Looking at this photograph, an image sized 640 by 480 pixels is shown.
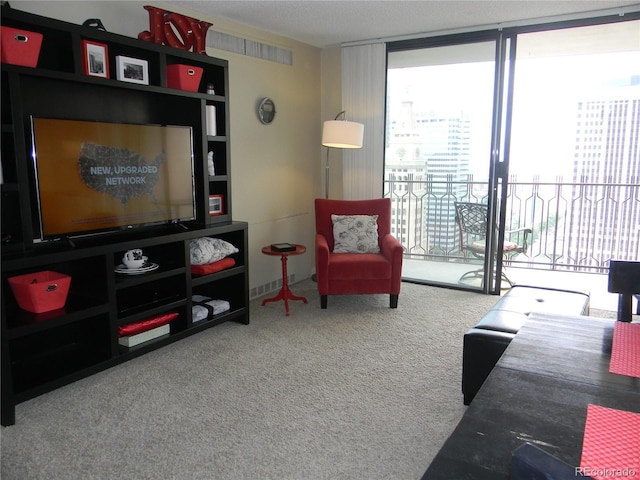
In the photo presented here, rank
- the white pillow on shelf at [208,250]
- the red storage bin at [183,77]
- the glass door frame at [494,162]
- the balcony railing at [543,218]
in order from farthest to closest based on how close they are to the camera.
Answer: the balcony railing at [543,218] → the glass door frame at [494,162] → the white pillow on shelf at [208,250] → the red storage bin at [183,77]

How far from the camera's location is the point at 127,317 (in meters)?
2.92

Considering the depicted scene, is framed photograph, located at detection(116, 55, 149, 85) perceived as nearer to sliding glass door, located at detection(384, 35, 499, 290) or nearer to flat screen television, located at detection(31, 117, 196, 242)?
flat screen television, located at detection(31, 117, 196, 242)

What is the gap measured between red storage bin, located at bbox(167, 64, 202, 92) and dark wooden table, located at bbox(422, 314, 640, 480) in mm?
2665

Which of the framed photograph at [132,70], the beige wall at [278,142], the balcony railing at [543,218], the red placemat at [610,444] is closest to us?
the red placemat at [610,444]

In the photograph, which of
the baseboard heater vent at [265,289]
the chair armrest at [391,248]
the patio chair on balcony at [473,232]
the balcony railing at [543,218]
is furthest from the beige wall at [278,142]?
the patio chair on balcony at [473,232]

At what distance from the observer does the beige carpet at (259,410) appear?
2.04 meters

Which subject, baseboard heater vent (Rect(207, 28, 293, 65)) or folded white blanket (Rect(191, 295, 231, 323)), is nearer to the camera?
folded white blanket (Rect(191, 295, 231, 323))

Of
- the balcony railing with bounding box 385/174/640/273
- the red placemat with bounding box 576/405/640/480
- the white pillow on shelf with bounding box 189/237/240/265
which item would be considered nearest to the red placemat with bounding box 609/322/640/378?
the red placemat with bounding box 576/405/640/480

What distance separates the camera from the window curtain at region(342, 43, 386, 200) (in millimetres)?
4859

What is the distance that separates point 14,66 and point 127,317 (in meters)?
1.45

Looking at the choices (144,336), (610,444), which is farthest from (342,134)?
(610,444)

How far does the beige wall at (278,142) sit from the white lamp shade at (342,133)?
54cm

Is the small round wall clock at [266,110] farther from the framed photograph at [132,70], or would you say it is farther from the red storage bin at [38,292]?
the red storage bin at [38,292]

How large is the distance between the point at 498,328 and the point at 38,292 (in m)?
2.39
